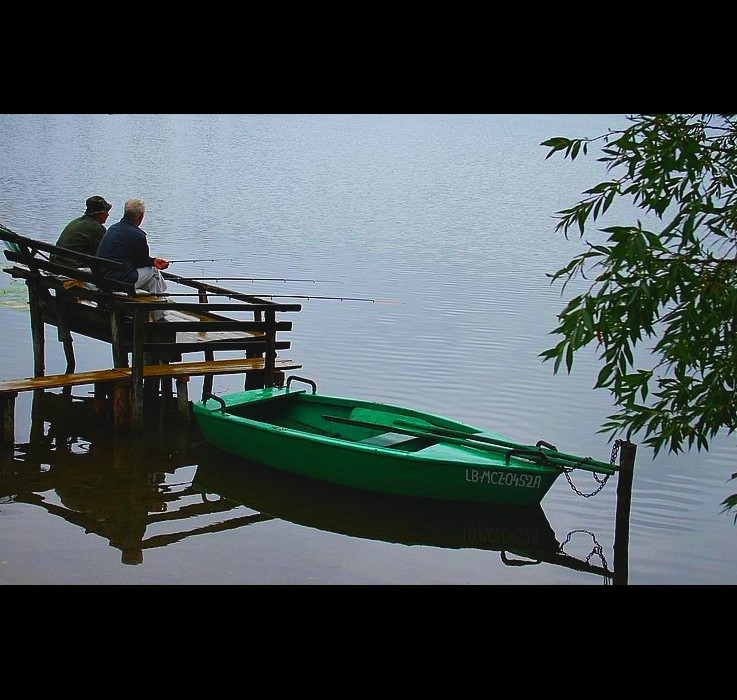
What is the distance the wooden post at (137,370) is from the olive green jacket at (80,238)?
71.8 inches

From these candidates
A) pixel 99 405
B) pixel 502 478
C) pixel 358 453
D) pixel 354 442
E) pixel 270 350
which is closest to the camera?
pixel 502 478

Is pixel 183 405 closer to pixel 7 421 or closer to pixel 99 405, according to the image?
pixel 99 405

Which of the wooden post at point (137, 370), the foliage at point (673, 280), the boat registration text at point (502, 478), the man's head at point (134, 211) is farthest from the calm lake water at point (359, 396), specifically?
the foliage at point (673, 280)

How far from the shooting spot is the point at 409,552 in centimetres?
936

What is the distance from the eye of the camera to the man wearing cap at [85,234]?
44.0 ft

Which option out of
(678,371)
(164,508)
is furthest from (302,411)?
(678,371)

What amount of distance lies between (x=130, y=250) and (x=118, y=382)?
1686 millimetres

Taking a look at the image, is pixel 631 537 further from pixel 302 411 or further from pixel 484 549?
pixel 302 411

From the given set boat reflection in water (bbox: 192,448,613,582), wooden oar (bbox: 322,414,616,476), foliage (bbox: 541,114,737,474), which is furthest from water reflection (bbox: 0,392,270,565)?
foliage (bbox: 541,114,737,474)

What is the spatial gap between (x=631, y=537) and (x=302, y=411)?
150 inches

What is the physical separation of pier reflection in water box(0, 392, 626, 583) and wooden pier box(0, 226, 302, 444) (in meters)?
0.67

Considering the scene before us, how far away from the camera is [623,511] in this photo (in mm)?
9211

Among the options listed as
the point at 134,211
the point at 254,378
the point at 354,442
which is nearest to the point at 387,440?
the point at 354,442

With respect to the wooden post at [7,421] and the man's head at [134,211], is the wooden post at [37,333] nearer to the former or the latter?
the man's head at [134,211]
